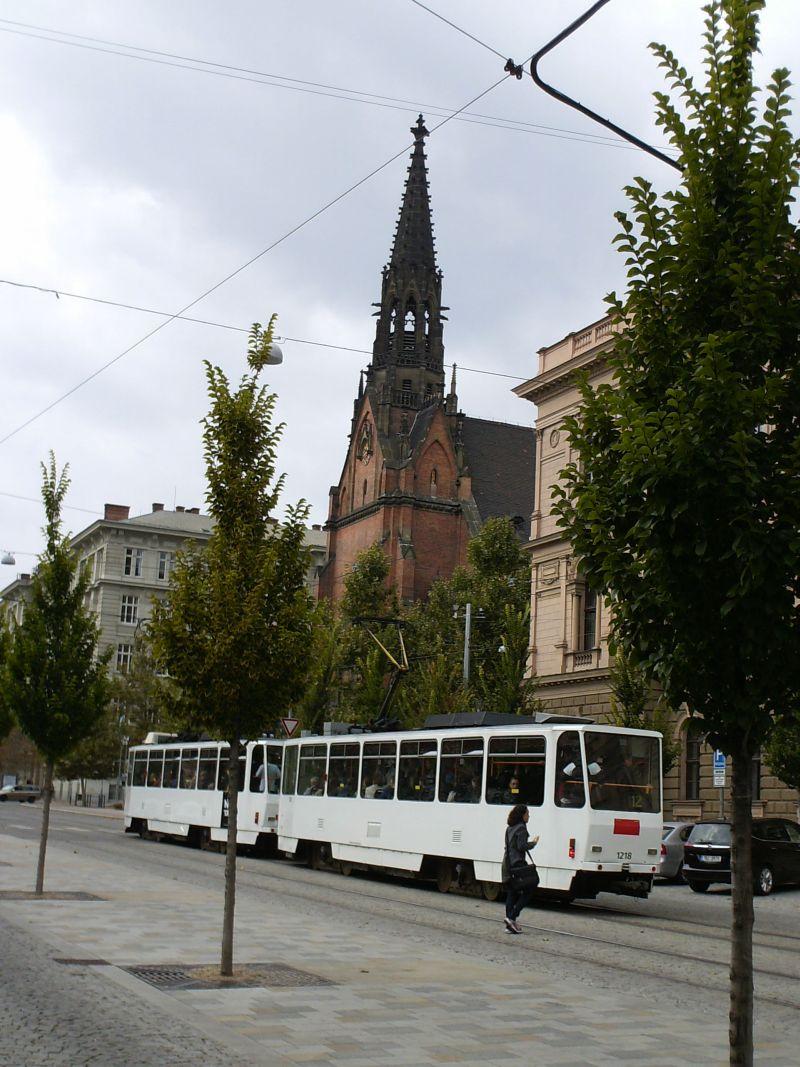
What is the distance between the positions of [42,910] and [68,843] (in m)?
18.4

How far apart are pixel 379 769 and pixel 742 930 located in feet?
67.4

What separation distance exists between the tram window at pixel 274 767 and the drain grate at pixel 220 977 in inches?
786

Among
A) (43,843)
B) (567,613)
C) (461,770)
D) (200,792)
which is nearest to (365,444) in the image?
(567,613)

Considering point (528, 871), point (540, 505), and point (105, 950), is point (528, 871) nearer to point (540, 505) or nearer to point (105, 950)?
point (105, 950)

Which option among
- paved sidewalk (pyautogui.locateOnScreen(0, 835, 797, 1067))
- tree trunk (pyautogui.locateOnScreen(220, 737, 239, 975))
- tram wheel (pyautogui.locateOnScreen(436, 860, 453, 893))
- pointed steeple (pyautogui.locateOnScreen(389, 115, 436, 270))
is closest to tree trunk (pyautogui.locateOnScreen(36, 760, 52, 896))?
paved sidewalk (pyautogui.locateOnScreen(0, 835, 797, 1067))

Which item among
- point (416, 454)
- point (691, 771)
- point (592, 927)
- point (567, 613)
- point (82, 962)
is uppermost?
point (416, 454)

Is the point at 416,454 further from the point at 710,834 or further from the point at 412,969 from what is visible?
the point at 412,969

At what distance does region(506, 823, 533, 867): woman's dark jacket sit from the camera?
684 inches

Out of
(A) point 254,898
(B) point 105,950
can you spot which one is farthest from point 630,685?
(B) point 105,950

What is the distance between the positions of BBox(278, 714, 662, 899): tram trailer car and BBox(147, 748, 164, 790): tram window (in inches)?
455

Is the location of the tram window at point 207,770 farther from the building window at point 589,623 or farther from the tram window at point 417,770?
the building window at point 589,623

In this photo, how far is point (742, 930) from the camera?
6.64 m

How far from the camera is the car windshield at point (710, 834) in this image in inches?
1080

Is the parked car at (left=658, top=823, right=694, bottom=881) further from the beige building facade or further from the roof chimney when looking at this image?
the roof chimney
